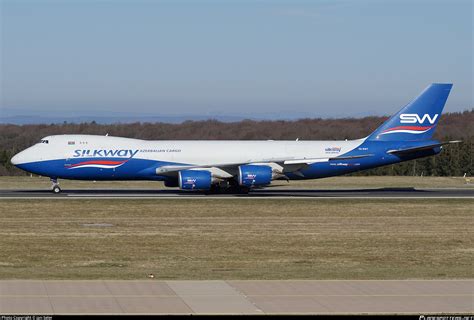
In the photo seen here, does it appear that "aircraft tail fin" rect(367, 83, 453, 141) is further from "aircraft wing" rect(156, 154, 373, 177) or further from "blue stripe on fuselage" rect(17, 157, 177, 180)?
"blue stripe on fuselage" rect(17, 157, 177, 180)

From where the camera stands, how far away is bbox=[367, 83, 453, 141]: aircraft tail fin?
57.5 meters

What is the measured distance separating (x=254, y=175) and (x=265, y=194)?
97.8 inches

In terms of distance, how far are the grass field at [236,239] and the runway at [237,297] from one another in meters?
2.16

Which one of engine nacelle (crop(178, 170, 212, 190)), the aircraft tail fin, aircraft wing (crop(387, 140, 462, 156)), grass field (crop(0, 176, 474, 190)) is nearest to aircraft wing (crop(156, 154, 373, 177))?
engine nacelle (crop(178, 170, 212, 190))

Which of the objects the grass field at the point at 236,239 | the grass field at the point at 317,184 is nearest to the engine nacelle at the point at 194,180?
the grass field at the point at 236,239

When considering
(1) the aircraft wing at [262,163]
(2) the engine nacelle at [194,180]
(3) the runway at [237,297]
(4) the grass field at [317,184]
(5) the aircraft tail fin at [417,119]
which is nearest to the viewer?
(3) the runway at [237,297]

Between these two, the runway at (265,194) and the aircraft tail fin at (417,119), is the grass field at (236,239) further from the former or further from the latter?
the aircraft tail fin at (417,119)

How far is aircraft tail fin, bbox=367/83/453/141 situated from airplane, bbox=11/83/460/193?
0.21 ft

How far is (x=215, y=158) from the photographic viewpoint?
54.3 metres

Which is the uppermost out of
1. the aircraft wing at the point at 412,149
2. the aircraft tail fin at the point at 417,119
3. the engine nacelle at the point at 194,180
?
the aircraft tail fin at the point at 417,119

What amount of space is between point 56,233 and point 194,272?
11.1m

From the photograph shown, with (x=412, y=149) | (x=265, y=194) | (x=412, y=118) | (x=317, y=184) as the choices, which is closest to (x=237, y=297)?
(x=265, y=194)

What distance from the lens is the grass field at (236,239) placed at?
23562mm

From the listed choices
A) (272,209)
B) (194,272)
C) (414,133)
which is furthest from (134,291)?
(414,133)
